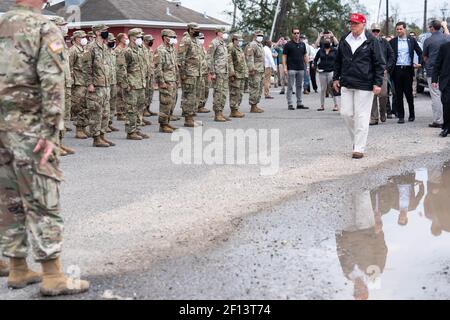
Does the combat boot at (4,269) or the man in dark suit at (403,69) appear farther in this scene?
the man in dark suit at (403,69)

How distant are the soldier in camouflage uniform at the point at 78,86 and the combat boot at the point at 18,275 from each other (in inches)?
317

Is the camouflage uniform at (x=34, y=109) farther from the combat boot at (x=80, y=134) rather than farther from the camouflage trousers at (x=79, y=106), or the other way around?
the combat boot at (x=80, y=134)

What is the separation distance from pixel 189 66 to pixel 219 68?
133 centimetres

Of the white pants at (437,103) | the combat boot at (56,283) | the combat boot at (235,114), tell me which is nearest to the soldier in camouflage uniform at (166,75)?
the combat boot at (235,114)

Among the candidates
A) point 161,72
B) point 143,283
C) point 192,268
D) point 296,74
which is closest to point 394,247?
point 192,268

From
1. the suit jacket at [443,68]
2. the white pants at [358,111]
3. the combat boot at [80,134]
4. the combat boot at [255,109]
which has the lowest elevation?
the combat boot at [255,109]

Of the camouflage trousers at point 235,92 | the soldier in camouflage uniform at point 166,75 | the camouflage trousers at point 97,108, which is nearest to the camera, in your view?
the camouflage trousers at point 97,108

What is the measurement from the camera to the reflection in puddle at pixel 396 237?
5.01 meters

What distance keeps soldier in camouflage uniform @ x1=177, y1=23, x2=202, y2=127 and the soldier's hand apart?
965 cm

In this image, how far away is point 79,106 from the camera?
42.5ft

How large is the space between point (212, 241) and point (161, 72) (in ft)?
24.9

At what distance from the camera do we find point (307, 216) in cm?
691

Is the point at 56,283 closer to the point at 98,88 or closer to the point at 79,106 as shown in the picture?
the point at 98,88

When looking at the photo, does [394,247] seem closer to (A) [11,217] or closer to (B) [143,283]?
(B) [143,283]
